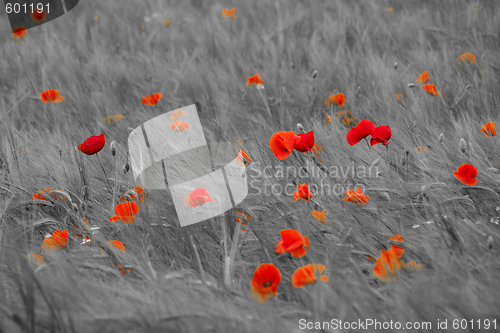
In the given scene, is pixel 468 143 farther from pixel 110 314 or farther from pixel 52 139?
pixel 52 139

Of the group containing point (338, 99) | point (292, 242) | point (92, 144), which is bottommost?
point (338, 99)

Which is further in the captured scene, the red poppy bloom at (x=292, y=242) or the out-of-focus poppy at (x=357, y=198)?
the out-of-focus poppy at (x=357, y=198)

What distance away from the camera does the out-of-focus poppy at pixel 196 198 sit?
100 centimetres

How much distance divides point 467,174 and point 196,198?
0.66 metres

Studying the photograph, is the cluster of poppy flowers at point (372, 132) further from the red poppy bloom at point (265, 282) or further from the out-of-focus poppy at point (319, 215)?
the red poppy bloom at point (265, 282)

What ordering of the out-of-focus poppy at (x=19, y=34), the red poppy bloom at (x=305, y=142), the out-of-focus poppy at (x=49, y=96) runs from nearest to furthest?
the red poppy bloom at (x=305, y=142), the out-of-focus poppy at (x=49, y=96), the out-of-focus poppy at (x=19, y=34)

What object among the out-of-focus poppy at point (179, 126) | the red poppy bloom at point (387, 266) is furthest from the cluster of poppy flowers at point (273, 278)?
the out-of-focus poppy at point (179, 126)

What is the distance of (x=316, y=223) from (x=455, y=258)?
322 mm

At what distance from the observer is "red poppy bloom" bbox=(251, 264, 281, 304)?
80 cm

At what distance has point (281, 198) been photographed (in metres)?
1.11

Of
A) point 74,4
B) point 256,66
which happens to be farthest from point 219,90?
point 74,4

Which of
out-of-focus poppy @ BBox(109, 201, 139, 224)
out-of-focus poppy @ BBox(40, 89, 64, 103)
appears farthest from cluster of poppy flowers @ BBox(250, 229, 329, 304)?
out-of-focus poppy @ BBox(40, 89, 64, 103)

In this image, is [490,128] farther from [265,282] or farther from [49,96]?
[49,96]

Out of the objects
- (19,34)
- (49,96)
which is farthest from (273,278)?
(19,34)
